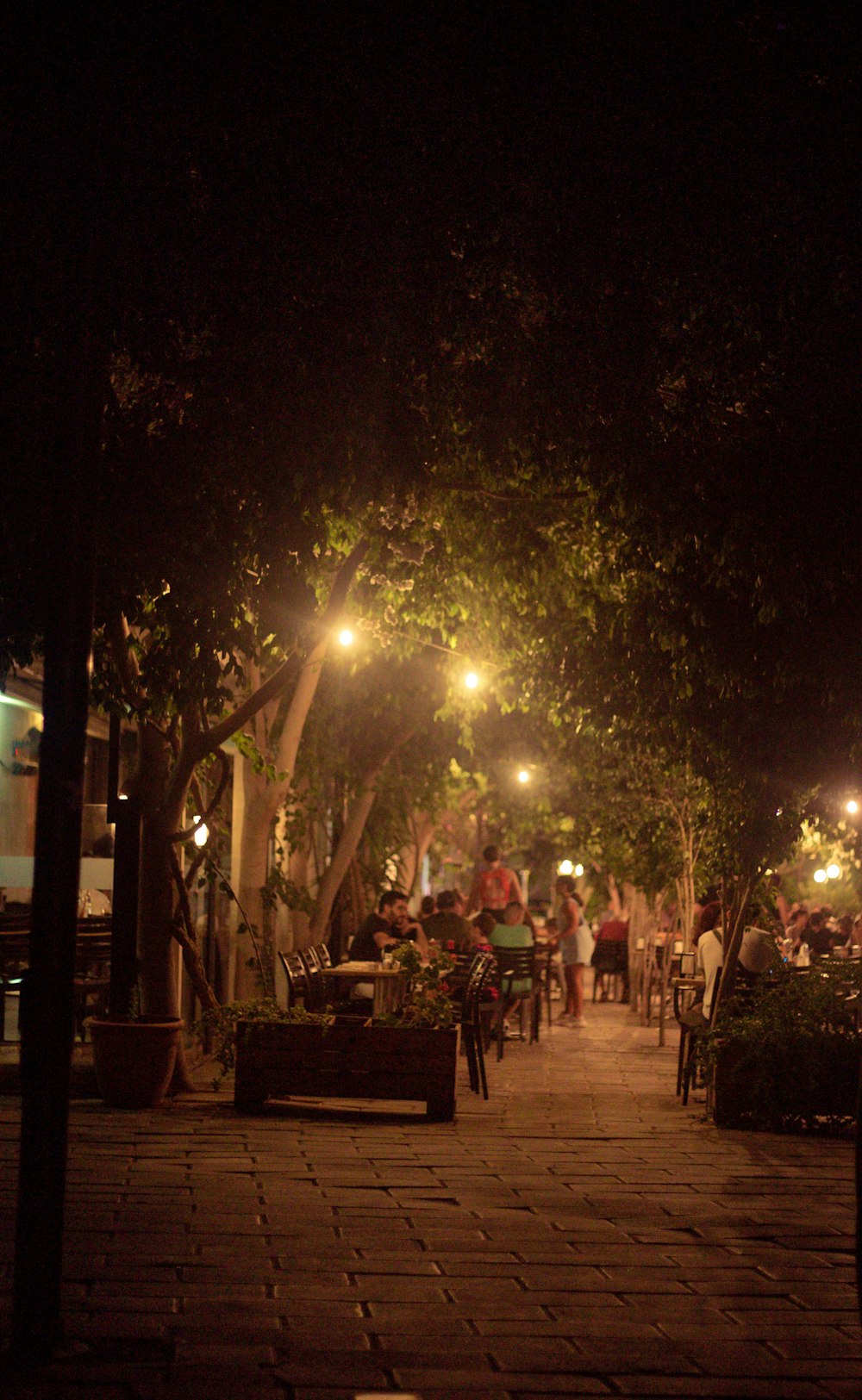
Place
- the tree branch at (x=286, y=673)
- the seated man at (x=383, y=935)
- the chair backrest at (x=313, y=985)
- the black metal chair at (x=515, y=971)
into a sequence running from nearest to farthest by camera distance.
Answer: the tree branch at (x=286, y=673) → the chair backrest at (x=313, y=985) → the seated man at (x=383, y=935) → the black metal chair at (x=515, y=971)

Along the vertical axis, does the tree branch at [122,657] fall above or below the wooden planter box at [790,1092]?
above

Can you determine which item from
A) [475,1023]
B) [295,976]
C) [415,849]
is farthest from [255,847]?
[415,849]

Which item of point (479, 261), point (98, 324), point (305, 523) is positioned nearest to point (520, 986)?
point (305, 523)

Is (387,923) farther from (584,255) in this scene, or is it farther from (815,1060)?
(584,255)

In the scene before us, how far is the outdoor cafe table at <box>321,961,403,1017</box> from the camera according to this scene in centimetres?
1220

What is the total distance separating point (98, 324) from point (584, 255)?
3.63 metres

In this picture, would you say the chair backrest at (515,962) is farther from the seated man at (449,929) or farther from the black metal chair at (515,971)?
the seated man at (449,929)

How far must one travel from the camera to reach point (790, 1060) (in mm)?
9969

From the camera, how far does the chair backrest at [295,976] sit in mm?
11758

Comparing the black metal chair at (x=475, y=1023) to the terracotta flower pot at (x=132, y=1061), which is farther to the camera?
the black metal chair at (x=475, y=1023)

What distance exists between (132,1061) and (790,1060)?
13.8 ft

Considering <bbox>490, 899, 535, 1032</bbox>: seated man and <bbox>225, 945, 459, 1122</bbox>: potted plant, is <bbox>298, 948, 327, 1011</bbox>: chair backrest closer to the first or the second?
<bbox>225, 945, 459, 1122</bbox>: potted plant

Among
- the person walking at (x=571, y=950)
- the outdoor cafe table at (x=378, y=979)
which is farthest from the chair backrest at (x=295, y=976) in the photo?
the person walking at (x=571, y=950)

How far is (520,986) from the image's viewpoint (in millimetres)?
15508
